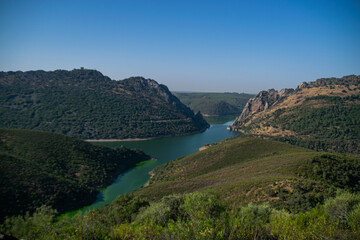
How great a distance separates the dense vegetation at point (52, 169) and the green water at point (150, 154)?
8.85ft

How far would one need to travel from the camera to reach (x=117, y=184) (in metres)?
56.5

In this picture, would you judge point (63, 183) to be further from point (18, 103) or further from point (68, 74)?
point (68, 74)

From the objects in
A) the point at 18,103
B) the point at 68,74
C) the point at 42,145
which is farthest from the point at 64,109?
the point at 42,145

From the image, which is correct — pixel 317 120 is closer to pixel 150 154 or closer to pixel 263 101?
pixel 263 101

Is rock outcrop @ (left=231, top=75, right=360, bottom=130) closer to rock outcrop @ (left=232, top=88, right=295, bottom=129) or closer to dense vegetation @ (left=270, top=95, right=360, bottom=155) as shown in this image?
rock outcrop @ (left=232, top=88, right=295, bottom=129)

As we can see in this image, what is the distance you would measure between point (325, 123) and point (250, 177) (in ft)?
318

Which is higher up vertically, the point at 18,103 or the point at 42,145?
the point at 18,103

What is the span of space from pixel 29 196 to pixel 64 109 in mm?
109716

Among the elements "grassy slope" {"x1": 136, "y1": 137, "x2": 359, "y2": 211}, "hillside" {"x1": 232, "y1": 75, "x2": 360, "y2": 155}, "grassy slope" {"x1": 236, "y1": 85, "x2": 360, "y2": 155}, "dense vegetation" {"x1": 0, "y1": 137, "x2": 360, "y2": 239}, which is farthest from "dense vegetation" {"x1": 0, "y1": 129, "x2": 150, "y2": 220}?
"hillside" {"x1": 232, "y1": 75, "x2": 360, "y2": 155}

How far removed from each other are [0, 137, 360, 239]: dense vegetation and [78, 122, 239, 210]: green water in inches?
338

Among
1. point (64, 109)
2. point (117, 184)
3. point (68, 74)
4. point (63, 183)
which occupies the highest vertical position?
point (68, 74)

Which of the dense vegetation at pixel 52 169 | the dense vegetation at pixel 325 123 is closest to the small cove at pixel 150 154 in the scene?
the dense vegetation at pixel 52 169

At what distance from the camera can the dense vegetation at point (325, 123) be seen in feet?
297

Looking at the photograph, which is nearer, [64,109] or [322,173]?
[322,173]
